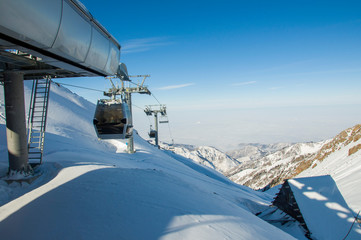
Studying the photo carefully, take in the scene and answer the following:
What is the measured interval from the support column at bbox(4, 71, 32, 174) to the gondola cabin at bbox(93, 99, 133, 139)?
8.39ft

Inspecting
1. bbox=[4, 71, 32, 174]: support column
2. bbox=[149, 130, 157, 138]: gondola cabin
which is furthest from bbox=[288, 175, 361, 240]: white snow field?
bbox=[149, 130, 157, 138]: gondola cabin

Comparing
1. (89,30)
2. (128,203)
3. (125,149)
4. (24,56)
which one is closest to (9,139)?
(24,56)

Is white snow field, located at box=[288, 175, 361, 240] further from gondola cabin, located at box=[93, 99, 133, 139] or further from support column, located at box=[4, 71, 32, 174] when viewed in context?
support column, located at box=[4, 71, 32, 174]

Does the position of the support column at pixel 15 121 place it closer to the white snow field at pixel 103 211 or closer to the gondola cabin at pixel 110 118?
the white snow field at pixel 103 211

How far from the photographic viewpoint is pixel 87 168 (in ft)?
27.2

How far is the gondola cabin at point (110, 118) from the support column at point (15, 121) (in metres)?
2.56

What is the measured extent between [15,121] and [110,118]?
3263mm

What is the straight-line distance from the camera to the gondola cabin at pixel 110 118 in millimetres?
8312

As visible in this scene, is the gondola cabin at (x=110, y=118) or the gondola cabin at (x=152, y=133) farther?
the gondola cabin at (x=152, y=133)

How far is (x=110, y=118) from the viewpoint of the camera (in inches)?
328

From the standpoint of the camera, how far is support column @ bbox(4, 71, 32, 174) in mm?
7004

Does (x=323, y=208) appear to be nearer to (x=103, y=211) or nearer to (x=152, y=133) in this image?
(x=103, y=211)

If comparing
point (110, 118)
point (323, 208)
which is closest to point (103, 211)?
point (110, 118)

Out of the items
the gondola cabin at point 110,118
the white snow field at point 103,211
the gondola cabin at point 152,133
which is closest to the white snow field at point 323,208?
the white snow field at point 103,211
